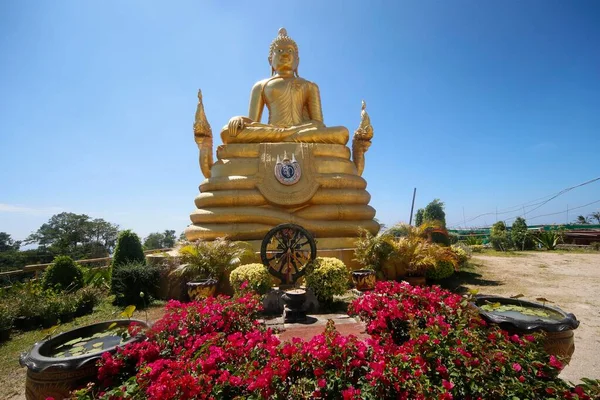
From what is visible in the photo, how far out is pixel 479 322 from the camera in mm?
3842

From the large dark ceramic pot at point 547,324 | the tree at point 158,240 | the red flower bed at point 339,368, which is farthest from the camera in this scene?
the tree at point 158,240

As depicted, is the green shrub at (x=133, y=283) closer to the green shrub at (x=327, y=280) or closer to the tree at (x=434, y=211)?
the green shrub at (x=327, y=280)

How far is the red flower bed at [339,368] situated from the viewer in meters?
2.61

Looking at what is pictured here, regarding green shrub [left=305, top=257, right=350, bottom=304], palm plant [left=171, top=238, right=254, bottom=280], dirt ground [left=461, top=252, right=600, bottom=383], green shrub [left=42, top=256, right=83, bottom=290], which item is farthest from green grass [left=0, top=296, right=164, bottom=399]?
dirt ground [left=461, top=252, right=600, bottom=383]

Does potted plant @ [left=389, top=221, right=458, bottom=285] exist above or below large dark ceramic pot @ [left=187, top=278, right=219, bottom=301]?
above

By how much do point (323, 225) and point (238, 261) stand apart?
3.63 metres

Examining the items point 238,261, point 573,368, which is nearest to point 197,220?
point 238,261

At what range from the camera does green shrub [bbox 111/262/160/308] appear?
931cm

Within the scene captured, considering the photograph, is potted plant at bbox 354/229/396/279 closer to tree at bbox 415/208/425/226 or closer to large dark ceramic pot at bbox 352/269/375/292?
large dark ceramic pot at bbox 352/269/375/292

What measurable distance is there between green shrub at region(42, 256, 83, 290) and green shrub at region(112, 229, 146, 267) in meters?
1.34

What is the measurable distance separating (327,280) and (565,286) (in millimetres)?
7806

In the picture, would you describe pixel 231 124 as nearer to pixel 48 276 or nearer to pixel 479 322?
pixel 48 276

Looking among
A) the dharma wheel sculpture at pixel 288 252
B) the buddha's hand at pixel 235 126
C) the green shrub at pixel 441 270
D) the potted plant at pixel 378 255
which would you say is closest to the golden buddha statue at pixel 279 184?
the buddha's hand at pixel 235 126

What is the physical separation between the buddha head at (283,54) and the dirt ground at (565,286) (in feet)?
37.9
